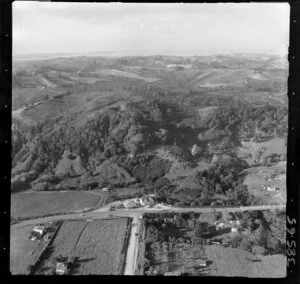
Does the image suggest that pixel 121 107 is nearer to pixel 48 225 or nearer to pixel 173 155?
pixel 173 155

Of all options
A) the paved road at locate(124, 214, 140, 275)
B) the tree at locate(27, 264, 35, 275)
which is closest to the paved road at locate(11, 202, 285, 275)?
the paved road at locate(124, 214, 140, 275)

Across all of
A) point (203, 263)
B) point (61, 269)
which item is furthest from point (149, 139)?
point (61, 269)

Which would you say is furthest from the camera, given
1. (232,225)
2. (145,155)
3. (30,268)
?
(145,155)

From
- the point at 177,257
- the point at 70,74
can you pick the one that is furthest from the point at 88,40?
the point at 177,257

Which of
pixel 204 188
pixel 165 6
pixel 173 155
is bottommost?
pixel 204 188

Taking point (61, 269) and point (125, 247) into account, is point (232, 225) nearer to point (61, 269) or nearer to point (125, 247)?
point (125, 247)

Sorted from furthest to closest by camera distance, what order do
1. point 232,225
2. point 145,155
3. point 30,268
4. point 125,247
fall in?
point 145,155 < point 232,225 < point 125,247 < point 30,268
